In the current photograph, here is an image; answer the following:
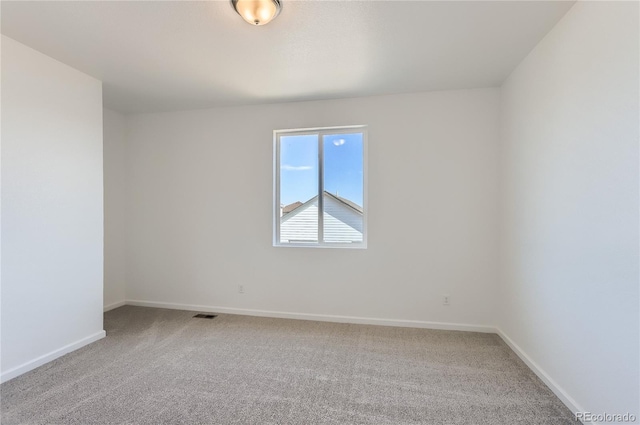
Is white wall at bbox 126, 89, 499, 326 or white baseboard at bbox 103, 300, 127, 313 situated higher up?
white wall at bbox 126, 89, 499, 326

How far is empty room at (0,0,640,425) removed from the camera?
177 cm

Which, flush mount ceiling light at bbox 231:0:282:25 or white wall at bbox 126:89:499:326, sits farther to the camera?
white wall at bbox 126:89:499:326

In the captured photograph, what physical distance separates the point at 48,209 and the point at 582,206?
398cm

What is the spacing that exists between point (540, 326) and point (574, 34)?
205 centimetres

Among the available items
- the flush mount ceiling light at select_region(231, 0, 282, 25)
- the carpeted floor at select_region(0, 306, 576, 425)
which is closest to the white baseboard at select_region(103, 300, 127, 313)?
the carpeted floor at select_region(0, 306, 576, 425)

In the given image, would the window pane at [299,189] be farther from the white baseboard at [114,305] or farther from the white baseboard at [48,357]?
the white baseboard at [114,305]

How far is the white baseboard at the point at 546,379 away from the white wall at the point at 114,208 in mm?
4695

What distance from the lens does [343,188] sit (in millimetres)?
3488

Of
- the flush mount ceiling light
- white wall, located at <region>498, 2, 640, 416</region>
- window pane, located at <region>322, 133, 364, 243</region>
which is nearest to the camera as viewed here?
white wall, located at <region>498, 2, 640, 416</region>

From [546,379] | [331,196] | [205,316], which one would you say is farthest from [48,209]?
[546,379]

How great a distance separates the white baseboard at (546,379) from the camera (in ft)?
5.99

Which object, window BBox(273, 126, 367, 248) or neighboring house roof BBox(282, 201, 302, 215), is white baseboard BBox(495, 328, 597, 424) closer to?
window BBox(273, 126, 367, 248)

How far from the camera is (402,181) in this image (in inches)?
129

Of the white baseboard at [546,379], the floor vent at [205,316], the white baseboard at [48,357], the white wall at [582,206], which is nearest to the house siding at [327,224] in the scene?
the floor vent at [205,316]
